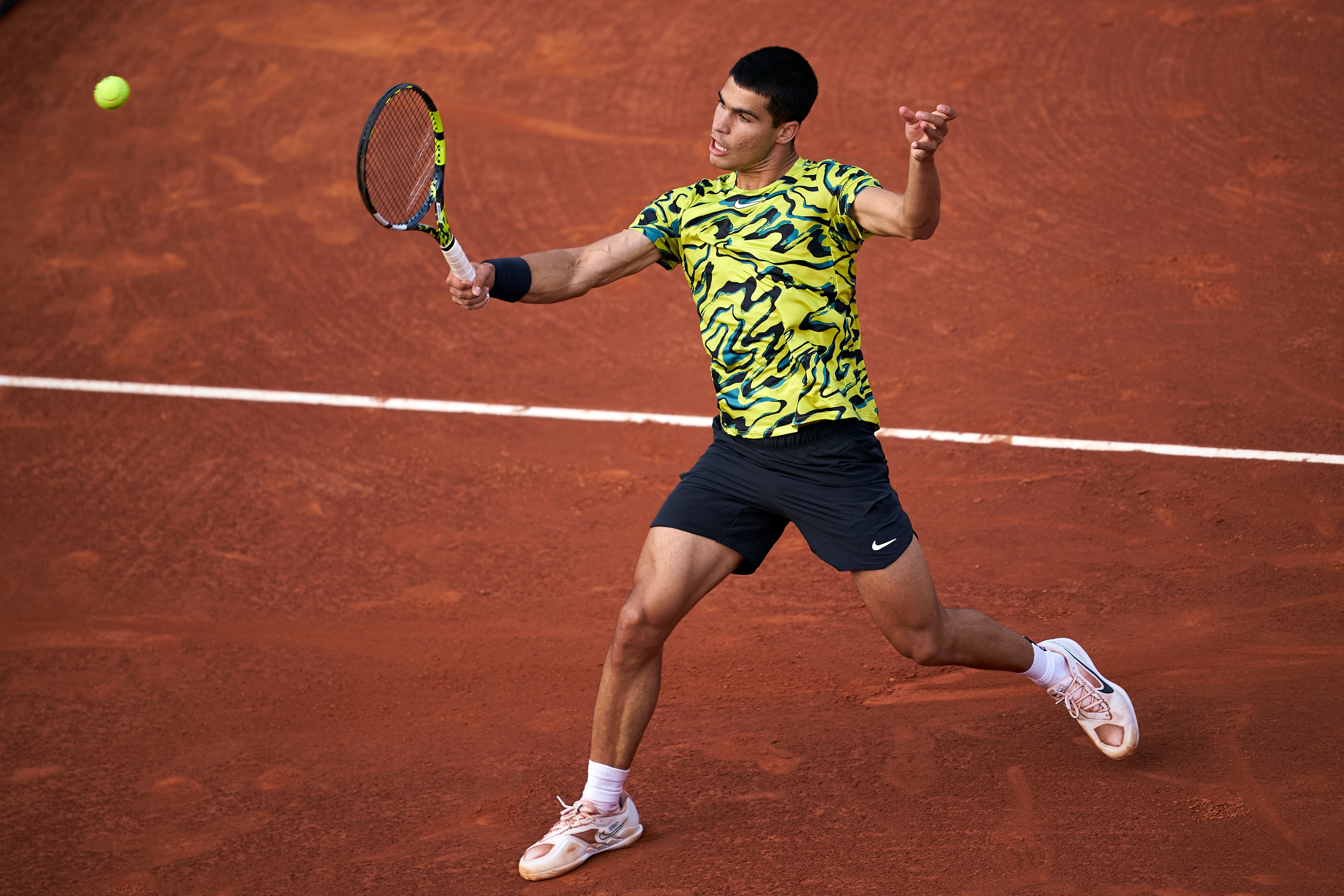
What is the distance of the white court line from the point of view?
6.75 m

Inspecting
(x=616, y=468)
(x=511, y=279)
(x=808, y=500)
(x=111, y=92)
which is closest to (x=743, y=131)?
(x=511, y=279)

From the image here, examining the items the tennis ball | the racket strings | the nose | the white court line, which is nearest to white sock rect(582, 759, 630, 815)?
the racket strings

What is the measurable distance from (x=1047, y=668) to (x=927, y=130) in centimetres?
203

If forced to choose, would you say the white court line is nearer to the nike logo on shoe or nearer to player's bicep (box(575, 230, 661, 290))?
the nike logo on shoe

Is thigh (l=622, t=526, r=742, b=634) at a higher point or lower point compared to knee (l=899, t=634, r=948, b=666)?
higher

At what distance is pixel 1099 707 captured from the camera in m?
4.53

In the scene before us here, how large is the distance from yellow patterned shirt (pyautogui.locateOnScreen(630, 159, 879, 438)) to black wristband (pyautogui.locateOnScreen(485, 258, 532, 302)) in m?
0.61

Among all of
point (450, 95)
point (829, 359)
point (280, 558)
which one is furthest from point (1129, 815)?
point (450, 95)

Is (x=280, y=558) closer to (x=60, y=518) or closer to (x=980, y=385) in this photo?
(x=60, y=518)

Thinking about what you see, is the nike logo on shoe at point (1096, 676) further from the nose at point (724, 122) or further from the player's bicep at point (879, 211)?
the nose at point (724, 122)

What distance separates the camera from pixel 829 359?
13.6 feet

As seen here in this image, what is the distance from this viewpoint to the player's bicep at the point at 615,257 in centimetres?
436

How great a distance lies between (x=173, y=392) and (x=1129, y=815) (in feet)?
20.1

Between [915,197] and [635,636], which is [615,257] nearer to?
[915,197]
